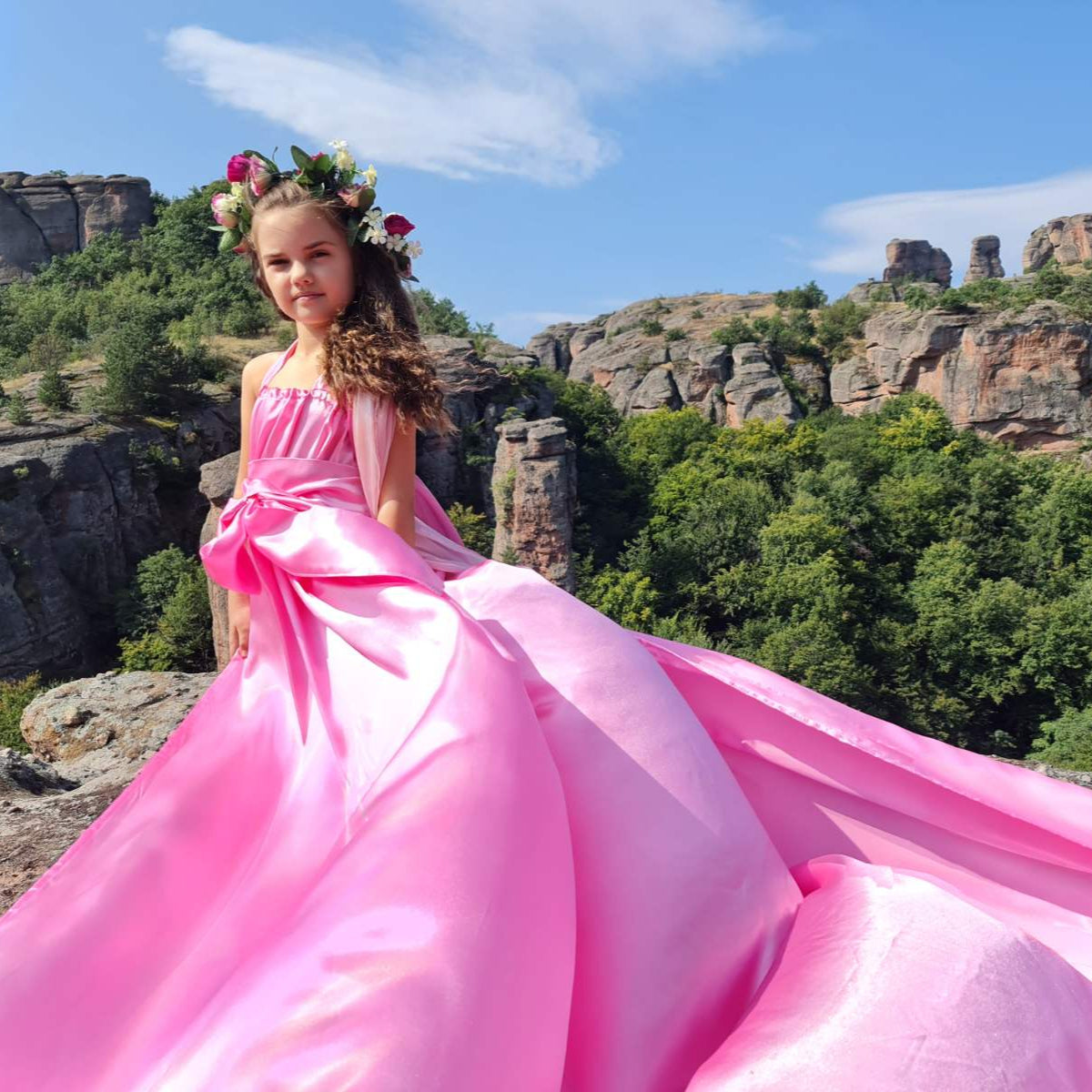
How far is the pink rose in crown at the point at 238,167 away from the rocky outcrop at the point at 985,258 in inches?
3809

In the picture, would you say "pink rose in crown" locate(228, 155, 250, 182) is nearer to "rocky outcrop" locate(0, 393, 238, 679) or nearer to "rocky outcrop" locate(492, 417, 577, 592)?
"rocky outcrop" locate(0, 393, 238, 679)

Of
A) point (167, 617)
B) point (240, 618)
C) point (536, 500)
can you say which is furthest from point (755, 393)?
point (240, 618)

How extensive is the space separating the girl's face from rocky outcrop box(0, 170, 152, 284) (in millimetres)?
54435

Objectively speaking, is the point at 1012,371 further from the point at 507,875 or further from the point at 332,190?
the point at 507,875

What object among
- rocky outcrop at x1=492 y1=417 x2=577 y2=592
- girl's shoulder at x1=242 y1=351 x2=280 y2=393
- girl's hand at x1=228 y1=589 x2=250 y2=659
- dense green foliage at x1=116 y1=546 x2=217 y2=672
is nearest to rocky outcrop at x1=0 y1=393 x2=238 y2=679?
dense green foliage at x1=116 y1=546 x2=217 y2=672

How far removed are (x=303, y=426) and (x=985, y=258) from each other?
99.2 m

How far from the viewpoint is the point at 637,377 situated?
5316 centimetres

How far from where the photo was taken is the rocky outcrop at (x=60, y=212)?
50750 millimetres

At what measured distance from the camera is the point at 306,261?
267 cm

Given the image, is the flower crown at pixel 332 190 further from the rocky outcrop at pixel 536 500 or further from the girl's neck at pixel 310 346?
the rocky outcrop at pixel 536 500

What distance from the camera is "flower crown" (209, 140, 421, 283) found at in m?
2.67

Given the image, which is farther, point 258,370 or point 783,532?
point 783,532

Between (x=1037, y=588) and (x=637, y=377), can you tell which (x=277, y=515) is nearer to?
(x=1037, y=588)

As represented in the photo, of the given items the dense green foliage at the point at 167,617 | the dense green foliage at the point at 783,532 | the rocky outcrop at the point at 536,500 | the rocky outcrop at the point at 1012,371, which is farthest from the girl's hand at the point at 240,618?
the rocky outcrop at the point at 1012,371
